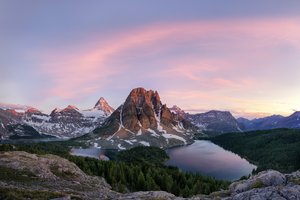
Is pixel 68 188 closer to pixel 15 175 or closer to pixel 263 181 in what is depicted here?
pixel 15 175

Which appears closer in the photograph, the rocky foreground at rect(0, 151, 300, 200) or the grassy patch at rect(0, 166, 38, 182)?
the rocky foreground at rect(0, 151, 300, 200)

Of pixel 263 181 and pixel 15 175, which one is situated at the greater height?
pixel 263 181

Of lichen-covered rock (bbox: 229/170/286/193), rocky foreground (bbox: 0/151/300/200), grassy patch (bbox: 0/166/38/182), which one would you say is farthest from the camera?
grassy patch (bbox: 0/166/38/182)

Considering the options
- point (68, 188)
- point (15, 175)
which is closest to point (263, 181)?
point (68, 188)

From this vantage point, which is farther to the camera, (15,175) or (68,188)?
(15,175)

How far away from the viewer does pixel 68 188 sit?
2068 inches

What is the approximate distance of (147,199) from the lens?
40.8 meters

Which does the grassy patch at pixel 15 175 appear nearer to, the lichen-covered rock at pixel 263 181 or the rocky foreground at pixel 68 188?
the rocky foreground at pixel 68 188

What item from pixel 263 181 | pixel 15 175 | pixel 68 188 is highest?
pixel 263 181

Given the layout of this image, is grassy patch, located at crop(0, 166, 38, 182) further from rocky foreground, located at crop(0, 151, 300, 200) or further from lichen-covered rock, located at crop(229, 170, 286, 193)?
lichen-covered rock, located at crop(229, 170, 286, 193)

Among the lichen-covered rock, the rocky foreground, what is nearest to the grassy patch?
the rocky foreground

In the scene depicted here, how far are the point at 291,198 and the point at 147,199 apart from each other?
16870 mm

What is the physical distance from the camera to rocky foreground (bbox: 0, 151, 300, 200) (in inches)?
1311

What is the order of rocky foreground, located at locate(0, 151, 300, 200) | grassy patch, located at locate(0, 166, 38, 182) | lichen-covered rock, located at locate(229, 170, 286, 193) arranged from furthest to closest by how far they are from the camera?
1. grassy patch, located at locate(0, 166, 38, 182)
2. lichen-covered rock, located at locate(229, 170, 286, 193)
3. rocky foreground, located at locate(0, 151, 300, 200)
